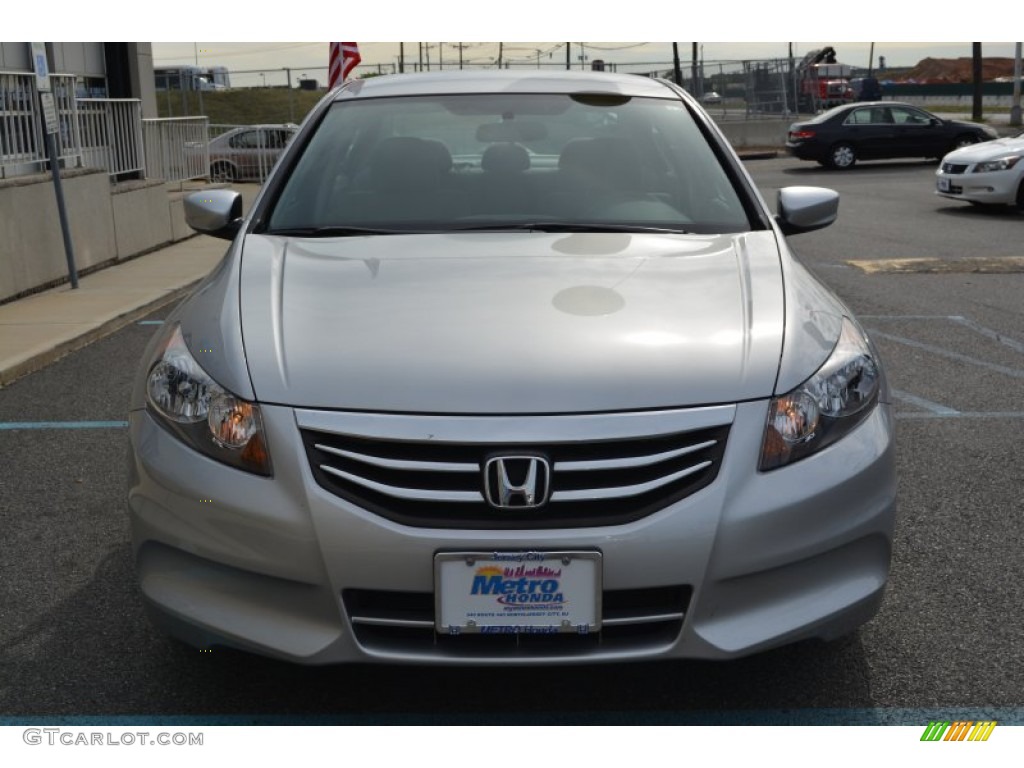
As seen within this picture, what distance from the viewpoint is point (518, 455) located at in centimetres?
275

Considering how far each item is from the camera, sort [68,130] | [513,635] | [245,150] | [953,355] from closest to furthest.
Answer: [513,635], [953,355], [68,130], [245,150]

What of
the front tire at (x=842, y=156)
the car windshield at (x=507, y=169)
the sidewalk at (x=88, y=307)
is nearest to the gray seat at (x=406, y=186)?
the car windshield at (x=507, y=169)

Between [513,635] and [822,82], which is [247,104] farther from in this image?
[513,635]

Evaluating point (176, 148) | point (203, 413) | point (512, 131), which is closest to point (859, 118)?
point (176, 148)

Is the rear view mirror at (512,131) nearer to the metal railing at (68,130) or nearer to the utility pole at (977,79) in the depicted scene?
the metal railing at (68,130)

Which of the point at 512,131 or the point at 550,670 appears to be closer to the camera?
the point at 550,670

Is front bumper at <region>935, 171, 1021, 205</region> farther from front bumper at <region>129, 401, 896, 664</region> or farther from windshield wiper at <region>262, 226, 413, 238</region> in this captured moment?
front bumper at <region>129, 401, 896, 664</region>

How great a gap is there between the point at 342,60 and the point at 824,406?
43.4 feet

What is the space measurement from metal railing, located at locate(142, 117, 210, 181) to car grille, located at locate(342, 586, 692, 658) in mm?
12552

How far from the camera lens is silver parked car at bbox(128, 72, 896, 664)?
9.02ft

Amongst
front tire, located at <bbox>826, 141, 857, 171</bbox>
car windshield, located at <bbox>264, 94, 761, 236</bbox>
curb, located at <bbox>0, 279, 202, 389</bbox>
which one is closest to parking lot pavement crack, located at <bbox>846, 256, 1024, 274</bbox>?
curb, located at <bbox>0, 279, 202, 389</bbox>

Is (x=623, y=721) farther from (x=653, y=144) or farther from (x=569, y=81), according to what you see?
(x=569, y=81)

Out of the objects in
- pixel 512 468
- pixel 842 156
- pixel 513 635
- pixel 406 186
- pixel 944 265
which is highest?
pixel 406 186

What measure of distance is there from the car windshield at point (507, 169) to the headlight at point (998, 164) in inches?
514
